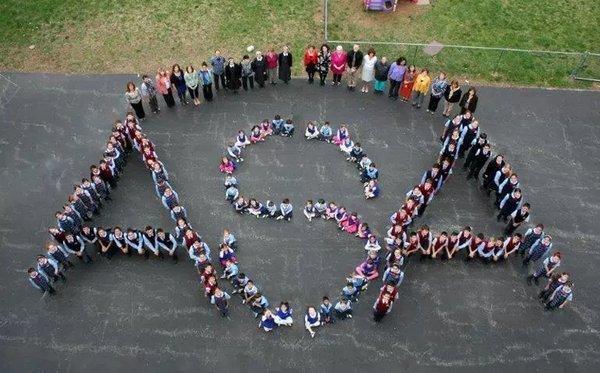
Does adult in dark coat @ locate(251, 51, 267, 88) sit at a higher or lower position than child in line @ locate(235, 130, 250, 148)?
higher

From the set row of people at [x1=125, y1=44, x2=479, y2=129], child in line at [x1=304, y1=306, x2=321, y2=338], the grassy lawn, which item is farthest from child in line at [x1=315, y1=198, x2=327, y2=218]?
the grassy lawn

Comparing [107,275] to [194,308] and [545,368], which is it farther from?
[545,368]

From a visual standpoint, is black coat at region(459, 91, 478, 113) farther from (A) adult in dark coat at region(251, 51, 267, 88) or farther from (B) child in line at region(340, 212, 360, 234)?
(A) adult in dark coat at region(251, 51, 267, 88)

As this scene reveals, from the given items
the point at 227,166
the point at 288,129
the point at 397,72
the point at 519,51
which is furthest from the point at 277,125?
the point at 519,51

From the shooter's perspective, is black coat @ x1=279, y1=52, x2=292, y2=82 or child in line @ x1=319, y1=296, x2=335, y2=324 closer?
child in line @ x1=319, y1=296, x2=335, y2=324

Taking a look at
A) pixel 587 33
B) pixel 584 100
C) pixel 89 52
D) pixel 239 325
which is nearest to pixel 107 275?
pixel 239 325

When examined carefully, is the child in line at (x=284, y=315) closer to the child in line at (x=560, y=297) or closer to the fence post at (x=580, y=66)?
the child in line at (x=560, y=297)

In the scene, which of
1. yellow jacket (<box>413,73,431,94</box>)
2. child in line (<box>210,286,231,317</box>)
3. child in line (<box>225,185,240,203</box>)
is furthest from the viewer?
yellow jacket (<box>413,73,431,94</box>)

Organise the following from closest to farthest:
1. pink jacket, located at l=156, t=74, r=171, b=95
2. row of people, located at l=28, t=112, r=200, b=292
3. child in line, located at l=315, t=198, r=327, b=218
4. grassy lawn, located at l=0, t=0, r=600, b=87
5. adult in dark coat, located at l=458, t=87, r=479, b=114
A: row of people, located at l=28, t=112, r=200, b=292 → child in line, located at l=315, t=198, r=327, b=218 → adult in dark coat, located at l=458, t=87, r=479, b=114 → pink jacket, located at l=156, t=74, r=171, b=95 → grassy lawn, located at l=0, t=0, r=600, b=87
